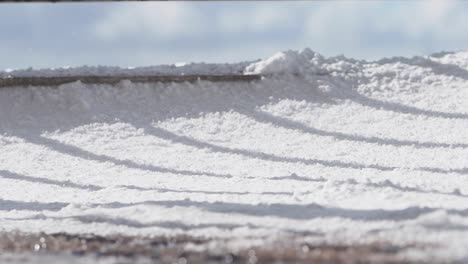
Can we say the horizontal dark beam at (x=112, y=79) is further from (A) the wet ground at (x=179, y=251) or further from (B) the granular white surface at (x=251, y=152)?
(A) the wet ground at (x=179, y=251)

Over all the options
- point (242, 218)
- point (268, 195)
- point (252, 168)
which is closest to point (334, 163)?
point (252, 168)

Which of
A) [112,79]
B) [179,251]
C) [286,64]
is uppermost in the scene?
[286,64]

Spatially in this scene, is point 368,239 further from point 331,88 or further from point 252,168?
point 331,88

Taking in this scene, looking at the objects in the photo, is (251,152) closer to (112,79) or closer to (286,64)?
(286,64)

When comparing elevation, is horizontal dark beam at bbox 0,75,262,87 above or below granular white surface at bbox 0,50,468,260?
above

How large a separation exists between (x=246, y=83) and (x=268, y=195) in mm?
2932

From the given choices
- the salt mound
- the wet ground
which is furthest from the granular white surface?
the wet ground

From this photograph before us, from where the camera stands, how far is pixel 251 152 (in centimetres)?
725

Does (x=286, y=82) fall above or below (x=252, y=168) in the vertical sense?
above

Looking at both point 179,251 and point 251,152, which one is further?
point 251,152

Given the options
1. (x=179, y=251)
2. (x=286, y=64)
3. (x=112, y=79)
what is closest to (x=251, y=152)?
(x=286, y=64)

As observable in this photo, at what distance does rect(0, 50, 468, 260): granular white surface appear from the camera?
15.4 ft

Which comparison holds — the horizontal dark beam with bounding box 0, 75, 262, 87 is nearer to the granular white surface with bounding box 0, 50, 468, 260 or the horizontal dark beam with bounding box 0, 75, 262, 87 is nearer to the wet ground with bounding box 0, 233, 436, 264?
the granular white surface with bounding box 0, 50, 468, 260

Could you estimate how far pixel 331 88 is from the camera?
824 centimetres
